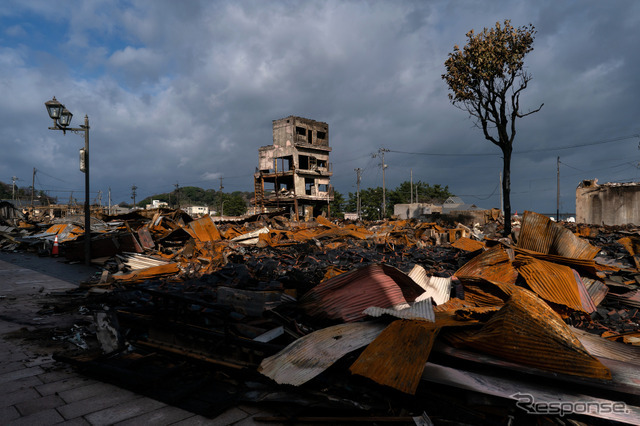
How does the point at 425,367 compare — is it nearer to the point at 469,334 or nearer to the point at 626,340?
the point at 469,334

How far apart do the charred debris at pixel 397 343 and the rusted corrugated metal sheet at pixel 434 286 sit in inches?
1.0

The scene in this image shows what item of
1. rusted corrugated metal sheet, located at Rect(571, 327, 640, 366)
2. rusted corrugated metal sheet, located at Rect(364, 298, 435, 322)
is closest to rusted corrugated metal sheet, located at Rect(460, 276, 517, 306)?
rusted corrugated metal sheet, located at Rect(571, 327, 640, 366)

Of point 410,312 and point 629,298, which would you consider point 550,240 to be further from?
point 410,312

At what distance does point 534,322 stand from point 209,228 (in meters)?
10.9

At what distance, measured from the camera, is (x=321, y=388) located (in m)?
2.53

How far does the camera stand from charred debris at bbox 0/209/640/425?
2.18m

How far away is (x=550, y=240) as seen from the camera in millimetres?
5773

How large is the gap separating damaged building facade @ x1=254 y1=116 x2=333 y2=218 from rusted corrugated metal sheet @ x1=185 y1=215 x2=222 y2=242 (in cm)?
2249

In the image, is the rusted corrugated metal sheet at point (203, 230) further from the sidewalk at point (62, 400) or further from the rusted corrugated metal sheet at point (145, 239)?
the sidewalk at point (62, 400)

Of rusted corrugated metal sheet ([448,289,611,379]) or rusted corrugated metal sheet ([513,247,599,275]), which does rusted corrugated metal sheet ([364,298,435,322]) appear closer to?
rusted corrugated metal sheet ([448,289,611,379])

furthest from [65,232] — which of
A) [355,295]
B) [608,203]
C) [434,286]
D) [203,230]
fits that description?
[608,203]

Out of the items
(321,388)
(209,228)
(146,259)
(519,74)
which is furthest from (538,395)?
(519,74)

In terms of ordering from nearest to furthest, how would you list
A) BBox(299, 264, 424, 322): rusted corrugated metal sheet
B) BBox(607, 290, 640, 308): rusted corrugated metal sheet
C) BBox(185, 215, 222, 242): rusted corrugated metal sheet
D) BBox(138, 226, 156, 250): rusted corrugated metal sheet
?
BBox(299, 264, 424, 322): rusted corrugated metal sheet → BBox(607, 290, 640, 308): rusted corrugated metal sheet → BBox(138, 226, 156, 250): rusted corrugated metal sheet → BBox(185, 215, 222, 242): rusted corrugated metal sheet

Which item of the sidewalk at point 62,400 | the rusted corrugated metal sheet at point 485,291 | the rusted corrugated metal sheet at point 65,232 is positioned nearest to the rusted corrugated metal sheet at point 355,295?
the rusted corrugated metal sheet at point 485,291
